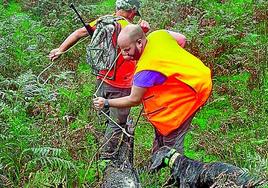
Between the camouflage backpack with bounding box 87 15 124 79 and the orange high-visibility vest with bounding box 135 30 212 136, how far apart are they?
0.82 meters

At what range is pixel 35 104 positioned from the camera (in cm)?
682

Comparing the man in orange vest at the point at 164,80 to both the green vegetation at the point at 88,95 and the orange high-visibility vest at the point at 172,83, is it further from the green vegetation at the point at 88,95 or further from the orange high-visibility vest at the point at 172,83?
the green vegetation at the point at 88,95

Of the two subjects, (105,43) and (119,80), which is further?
(119,80)

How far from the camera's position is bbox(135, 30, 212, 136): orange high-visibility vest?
5172 millimetres

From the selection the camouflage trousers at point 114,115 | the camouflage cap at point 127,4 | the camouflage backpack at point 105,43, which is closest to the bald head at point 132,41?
the camouflage backpack at point 105,43

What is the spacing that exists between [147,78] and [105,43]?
4.02 feet

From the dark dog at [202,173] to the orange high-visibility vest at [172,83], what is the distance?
1.34 feet

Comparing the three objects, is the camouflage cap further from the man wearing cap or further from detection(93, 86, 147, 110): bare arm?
detection(93, 86, 147, 110): bare arm

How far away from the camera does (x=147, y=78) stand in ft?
16.9

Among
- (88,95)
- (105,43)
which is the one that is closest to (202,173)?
(105,43)

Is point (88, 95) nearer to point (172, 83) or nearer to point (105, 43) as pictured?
point (105, 43)

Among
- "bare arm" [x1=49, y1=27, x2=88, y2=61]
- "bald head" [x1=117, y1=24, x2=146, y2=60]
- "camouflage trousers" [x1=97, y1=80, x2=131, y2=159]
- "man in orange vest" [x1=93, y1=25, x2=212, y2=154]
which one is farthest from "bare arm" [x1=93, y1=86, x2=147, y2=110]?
"bare arm" [x1=49, y1=27, x2=88, y2=61]

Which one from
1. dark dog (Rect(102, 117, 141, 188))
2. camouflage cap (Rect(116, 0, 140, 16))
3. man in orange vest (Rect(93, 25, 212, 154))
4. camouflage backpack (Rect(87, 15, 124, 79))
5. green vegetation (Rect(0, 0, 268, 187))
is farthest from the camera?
camouflage cap (Rect(116, 0, 140, 16))

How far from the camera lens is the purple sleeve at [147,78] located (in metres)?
5.14
